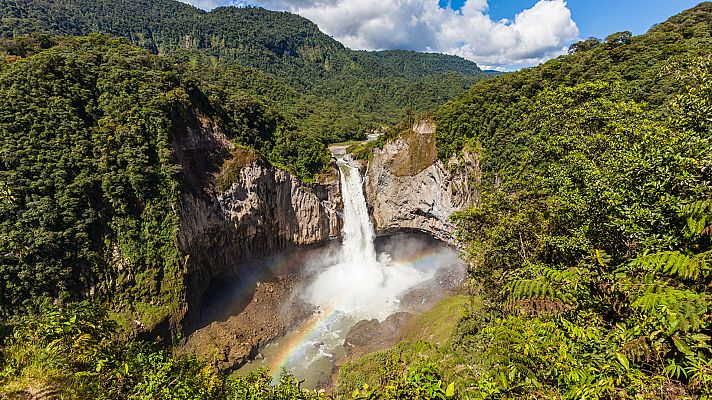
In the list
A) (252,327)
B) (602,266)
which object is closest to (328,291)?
(252,327)

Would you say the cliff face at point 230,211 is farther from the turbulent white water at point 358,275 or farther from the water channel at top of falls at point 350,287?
the water channel at top of falls at point 350,287

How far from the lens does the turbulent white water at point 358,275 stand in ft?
114

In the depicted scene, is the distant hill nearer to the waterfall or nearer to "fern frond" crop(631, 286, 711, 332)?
the waterfall

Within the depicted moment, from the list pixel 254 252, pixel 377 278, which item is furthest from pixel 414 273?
pixel 254 252

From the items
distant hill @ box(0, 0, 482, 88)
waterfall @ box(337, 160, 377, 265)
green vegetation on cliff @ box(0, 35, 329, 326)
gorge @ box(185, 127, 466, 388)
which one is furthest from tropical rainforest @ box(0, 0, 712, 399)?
distant hill @ box(0, 0, 482, 88)

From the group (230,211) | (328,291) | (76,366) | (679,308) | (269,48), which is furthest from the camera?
(269,48)

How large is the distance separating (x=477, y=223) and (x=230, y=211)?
23.9 m

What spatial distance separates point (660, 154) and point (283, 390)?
10.2 metres

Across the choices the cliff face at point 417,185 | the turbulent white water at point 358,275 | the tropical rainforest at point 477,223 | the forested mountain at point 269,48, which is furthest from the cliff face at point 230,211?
the forested mountain at point 269,48

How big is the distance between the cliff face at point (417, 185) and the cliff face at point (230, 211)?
25.5 feet

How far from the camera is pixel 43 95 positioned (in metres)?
25.4

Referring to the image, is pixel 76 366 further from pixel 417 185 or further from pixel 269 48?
pixel 269 48

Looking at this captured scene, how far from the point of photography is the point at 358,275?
39.0m

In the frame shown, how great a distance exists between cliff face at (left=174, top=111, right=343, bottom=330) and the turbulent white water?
12.5 feet
